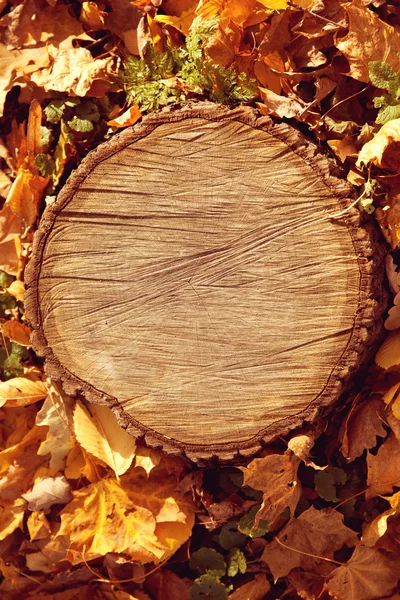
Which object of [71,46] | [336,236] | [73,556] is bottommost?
[73,556]

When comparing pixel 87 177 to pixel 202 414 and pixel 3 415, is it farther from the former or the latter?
pixel 3 415

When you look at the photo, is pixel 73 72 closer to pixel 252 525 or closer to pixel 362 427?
pixel 362 427

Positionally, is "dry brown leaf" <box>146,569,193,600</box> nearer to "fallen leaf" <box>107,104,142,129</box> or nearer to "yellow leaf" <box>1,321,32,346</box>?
"yellow leaf" <box>1,321,32,346</box>

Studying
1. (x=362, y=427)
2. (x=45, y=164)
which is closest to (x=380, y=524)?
(x=362, y=427)

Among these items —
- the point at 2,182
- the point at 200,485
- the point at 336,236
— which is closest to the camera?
the point at 336,236

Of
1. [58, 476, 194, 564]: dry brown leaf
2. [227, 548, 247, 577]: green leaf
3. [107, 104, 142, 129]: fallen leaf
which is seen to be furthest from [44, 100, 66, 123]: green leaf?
[227, 548, 247, 577]: green leaf

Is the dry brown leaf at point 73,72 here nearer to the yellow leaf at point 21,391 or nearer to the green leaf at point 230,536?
the yellow leaf at point 21,391

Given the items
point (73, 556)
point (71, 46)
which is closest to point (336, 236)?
point (71, 46)
